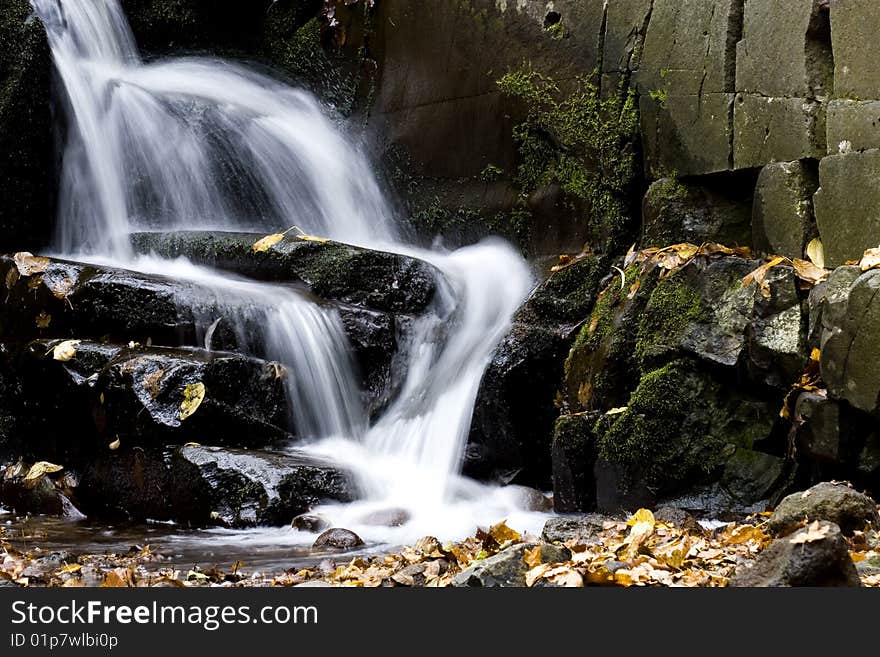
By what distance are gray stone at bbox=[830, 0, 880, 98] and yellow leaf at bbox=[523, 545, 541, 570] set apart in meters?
3.18

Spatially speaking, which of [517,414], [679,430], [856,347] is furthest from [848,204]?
[517,414]

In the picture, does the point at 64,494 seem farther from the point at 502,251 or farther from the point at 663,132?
the point at 663,132

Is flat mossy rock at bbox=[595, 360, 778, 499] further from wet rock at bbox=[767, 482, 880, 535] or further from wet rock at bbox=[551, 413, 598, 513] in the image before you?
wet rock at bbox=[767, 482, 880, 535]

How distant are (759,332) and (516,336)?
73.4 inches

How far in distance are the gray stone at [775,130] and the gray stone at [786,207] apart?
0.09 m

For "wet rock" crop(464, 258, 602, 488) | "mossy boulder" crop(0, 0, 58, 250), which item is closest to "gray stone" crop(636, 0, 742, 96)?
"wet rock" crop(464, 258, 602, 488)

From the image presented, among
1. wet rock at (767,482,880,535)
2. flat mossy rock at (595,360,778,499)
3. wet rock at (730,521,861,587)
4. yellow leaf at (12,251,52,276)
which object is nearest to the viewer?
wet rock at (730,521,861,587)

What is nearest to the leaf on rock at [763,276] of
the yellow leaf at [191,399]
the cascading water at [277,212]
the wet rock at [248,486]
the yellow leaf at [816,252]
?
the yellow leaf at [816,252]

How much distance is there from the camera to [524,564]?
11.3 feet

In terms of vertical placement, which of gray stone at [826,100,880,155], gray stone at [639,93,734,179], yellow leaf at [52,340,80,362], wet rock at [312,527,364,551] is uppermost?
gray stone at [639,93,734,179]

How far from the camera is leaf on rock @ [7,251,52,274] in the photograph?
7328mm

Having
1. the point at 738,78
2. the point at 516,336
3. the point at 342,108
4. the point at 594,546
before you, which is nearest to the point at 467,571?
the point at 594,546

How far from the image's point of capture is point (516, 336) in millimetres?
6973

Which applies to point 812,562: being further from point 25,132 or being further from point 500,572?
point 25,132
